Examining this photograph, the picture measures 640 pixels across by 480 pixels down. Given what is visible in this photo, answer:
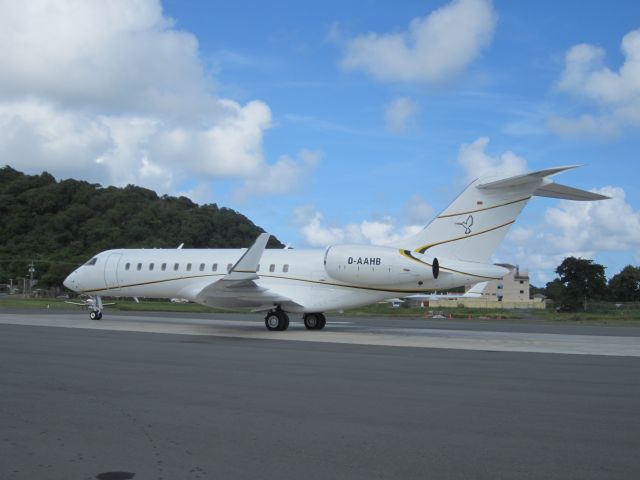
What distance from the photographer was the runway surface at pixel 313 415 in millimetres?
5402

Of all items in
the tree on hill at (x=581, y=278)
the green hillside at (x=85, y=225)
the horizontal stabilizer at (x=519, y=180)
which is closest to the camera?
the horizontal stabilizer at (x=519, y=180)

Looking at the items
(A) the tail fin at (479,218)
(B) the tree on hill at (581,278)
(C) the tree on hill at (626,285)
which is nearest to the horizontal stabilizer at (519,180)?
(A) the tail fin at (479,218)

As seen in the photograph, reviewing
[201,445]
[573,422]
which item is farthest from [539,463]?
[201,445]

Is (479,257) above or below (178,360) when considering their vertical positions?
above

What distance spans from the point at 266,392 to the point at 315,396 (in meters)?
0.73

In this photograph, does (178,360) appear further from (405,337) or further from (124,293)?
(124,293)

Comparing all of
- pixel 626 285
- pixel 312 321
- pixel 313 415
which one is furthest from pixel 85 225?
pixel 626 285

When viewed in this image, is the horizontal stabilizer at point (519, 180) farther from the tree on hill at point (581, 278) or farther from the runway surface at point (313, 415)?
the tree on hill at point (581, 278)

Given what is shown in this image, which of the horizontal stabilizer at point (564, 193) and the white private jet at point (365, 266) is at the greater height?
the horizontal stabilizer at point (564, 193)

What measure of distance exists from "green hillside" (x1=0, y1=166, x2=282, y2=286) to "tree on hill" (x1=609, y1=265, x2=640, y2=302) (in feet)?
182

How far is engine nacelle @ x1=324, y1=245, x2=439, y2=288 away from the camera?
20.4 meters

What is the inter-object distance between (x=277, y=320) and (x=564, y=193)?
10.3 meters

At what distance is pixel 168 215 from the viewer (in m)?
69.1

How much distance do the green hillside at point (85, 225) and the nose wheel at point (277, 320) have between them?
33651 millimetres
